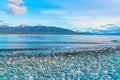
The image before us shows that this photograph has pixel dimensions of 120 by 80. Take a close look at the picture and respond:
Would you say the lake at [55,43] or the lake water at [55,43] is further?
the lake water at [55,43]

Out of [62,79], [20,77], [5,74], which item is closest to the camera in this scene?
[62,79]

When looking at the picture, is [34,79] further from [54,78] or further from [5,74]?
[5,74]

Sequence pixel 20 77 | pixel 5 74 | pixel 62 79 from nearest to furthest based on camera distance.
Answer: pixel 62 79, pixel 20 77, pixel 5 74

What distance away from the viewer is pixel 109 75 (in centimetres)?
1442

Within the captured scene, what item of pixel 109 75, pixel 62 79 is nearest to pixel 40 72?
pixel 62 79

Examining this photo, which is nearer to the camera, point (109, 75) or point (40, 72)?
point (109, 75)

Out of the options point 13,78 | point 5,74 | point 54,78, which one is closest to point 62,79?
point 54,78

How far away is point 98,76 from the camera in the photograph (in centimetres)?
1392

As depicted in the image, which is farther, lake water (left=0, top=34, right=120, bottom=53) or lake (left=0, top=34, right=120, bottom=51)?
lake water (left=0, top=34, right=120, bottom=53)

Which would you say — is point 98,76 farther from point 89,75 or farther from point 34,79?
point 34,79

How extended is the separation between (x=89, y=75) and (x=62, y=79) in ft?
6.23

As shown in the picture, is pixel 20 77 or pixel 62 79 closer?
pixel 62 79

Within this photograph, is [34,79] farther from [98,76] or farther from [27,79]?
[98,76]

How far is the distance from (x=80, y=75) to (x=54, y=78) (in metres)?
1.56
